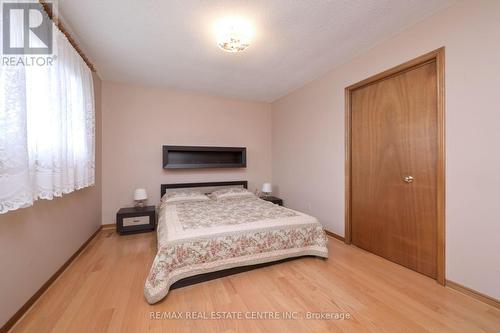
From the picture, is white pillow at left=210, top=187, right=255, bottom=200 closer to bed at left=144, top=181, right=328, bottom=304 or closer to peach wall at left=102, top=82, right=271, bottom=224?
peach wall at left=102, top=82, right=271, bottom=224

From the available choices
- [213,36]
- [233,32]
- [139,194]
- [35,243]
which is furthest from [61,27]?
[139,194]

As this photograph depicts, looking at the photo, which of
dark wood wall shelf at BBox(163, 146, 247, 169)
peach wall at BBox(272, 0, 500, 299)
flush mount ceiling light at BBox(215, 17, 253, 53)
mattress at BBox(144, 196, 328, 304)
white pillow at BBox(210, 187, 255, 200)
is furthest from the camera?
dark wood wall shelf at BBox(163, 146, 247, 169)

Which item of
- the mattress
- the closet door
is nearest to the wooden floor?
the mattress

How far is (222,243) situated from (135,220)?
193cm

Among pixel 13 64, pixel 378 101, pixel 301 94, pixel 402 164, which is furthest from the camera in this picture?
pixel 301 94

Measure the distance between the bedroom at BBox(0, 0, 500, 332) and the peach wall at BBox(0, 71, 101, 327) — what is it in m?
0.02

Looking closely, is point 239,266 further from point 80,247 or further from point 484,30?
point 484,30

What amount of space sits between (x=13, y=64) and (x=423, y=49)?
3.22 metres

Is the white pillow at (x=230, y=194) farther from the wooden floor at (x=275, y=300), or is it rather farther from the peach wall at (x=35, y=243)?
the peach wall at (x=35, y=243)

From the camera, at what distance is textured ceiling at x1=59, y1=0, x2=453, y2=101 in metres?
1.71

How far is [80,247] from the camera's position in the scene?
96.4 inches

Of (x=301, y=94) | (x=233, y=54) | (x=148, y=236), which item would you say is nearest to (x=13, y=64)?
(x=233, y=54)

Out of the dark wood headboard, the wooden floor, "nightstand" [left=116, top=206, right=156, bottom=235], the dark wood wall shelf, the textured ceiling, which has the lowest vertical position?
the wooden floor

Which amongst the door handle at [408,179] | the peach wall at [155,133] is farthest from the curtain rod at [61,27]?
the door handle at [408,179]
